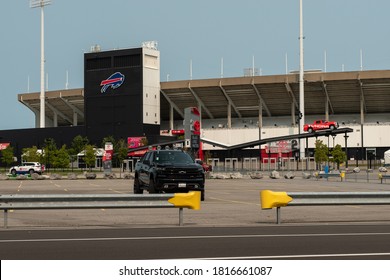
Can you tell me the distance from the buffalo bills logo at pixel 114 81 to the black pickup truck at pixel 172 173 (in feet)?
302

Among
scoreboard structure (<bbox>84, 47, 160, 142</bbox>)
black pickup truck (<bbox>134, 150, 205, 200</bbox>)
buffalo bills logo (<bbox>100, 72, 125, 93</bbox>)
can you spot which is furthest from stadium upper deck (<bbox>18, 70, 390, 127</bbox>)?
black pickup truck (<bbox>134, 150, 205, 200</bbox>)

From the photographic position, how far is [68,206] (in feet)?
59.6

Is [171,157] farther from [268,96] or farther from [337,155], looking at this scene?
[268,96]

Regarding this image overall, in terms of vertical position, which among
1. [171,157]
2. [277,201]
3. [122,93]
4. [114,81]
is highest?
[114,81]

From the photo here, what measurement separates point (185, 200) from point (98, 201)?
219cm

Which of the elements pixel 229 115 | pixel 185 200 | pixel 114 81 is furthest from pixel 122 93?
pixel 185 200

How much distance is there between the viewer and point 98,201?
18.3 m

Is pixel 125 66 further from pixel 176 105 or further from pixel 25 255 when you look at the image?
pixel 25 255

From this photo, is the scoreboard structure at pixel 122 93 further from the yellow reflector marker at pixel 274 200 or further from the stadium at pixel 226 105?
the yellow reflector marker at pixel 274 200

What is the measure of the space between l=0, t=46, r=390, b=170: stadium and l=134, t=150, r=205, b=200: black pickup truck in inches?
3297

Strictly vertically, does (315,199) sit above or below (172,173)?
below

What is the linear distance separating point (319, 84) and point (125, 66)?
31.2 metres

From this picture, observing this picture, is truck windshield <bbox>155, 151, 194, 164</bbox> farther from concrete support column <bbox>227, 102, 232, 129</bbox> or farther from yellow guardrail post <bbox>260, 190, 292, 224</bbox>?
concrete support column <bbox>227, 102, 232, 129</bbox>
